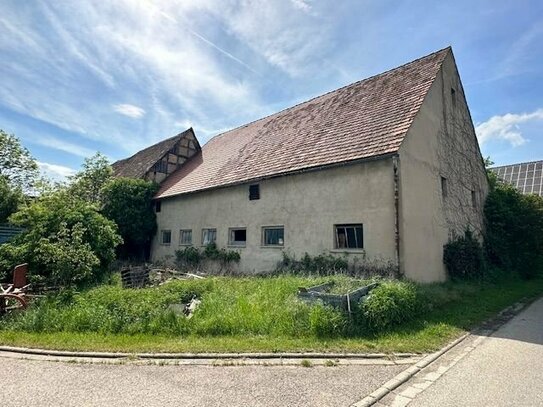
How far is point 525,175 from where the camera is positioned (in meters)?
32.7

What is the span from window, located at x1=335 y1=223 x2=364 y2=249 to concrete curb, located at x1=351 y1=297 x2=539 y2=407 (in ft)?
14.4

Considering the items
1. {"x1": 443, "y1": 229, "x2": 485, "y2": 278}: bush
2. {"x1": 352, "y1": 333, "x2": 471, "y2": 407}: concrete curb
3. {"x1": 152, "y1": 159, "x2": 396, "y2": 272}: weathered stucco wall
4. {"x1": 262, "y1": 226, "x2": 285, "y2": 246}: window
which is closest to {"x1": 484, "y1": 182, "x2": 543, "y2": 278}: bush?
{"x1": 443, "y1": 229, "x2": 485, "y2": 278}: bush

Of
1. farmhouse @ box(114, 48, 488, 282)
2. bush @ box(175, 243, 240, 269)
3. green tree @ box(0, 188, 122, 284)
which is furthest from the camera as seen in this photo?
bush @ box(175, 243, 240, 269)

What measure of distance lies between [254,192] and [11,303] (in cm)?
978

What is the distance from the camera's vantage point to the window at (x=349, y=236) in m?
12.0

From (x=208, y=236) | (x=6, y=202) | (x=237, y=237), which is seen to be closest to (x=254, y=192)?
(x=237, y=237)

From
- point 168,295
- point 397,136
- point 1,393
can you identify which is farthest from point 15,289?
point 397,136

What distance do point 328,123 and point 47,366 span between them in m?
14.0

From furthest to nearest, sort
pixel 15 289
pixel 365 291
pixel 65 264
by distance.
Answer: pixel 65 264 → pixel 15 289 → pixel 365 291

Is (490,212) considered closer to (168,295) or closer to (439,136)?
(439,136)

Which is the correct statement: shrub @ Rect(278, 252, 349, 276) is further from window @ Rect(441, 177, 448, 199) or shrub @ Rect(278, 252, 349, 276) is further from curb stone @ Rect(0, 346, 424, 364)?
window @ Rect(441, 177, 448, 199)

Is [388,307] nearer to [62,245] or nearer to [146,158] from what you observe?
[62,245]

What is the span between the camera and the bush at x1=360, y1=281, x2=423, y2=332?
24.6 ft

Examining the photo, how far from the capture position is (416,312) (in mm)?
8664
